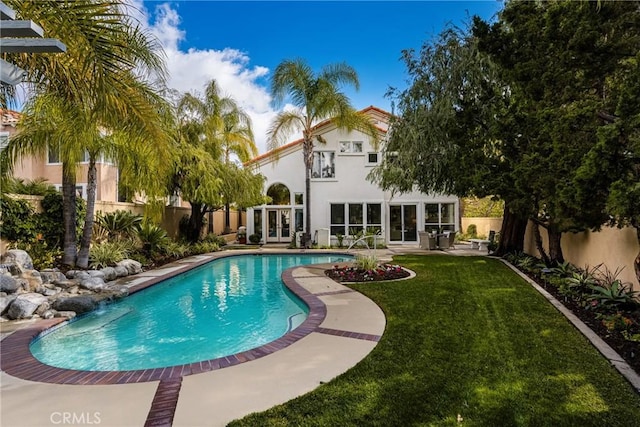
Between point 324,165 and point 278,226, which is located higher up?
point 324,165

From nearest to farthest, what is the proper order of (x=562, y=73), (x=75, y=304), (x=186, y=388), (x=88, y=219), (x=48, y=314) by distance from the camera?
(x=186, y=388)
(x=562, y=73)
(x=48, y=314)
(x=75, y=304)
(x=88, y=219)

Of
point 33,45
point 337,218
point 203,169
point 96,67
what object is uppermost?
point 96,67

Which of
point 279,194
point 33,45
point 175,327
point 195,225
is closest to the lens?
point 33,45

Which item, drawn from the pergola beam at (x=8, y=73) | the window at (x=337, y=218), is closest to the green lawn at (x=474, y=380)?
the pergola beam at (x=8, y=73)

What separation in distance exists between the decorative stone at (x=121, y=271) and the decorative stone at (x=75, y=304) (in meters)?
3.60

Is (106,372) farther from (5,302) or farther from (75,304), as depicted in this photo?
(5,302)

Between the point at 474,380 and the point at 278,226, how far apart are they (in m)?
20.7

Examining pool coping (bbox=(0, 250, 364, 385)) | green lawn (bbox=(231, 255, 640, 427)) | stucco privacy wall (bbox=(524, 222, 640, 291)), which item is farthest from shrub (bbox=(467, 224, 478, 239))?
pool coping (bbox=(0, 250, 364, 385))

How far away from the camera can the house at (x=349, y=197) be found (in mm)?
22781

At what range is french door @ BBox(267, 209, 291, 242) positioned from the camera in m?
23.9

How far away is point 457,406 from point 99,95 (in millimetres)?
6649

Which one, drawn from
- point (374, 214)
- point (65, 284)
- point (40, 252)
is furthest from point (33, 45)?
point (374, 214)

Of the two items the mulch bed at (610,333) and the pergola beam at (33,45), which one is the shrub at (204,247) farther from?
the pergola beam at (33,45)

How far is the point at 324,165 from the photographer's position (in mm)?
23156
